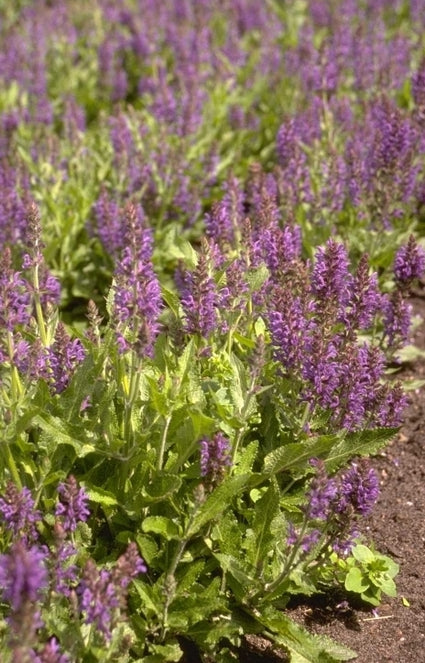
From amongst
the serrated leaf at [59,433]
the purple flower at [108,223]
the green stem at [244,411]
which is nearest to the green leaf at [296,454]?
the green stem at [244,411]

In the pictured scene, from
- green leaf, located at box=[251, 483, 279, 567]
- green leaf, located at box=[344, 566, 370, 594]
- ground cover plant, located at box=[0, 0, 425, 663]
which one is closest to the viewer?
ground cover plant, located at box=[0, 0, 425, 663]

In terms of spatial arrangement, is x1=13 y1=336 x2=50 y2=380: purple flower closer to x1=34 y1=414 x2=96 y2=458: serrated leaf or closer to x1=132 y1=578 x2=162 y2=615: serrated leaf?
x1=34 y1=414 x2=96 y2=458: serrated leaf

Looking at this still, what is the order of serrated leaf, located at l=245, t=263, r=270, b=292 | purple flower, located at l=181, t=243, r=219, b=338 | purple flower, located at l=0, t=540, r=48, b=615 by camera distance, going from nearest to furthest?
1. purple flower, located at l=0, t=540, r=48, b=615
2. purple flower, located at l=181, t=243, r=219, b=338
3. serrated leaf, located at l=245, t=263, r=270, b=292

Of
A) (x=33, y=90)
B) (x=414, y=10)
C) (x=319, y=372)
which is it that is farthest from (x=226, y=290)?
(x=414, y=10)

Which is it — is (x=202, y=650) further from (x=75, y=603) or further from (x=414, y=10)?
(x=414, y=10)

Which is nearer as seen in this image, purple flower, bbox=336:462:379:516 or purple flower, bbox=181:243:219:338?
purple flower, bbox=336:462:379:516

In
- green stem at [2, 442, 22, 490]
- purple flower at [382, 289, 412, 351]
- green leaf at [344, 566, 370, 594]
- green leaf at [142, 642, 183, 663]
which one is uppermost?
purple flower at [382, 289, 412, 351]

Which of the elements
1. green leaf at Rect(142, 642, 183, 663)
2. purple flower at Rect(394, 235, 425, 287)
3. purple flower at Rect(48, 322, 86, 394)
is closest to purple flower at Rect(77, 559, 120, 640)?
green leaf at Rect(142, 642, 183, 663)

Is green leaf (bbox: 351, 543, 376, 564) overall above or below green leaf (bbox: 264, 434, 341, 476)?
below
